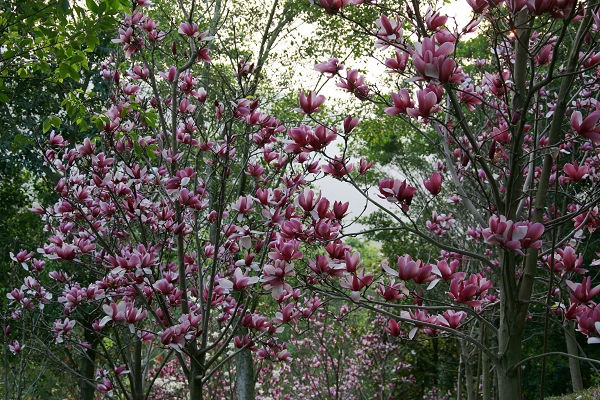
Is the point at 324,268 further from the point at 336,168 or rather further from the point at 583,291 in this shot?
the point at 583,291

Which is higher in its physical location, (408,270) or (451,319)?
(408,270)

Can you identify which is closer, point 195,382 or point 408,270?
point 408,270

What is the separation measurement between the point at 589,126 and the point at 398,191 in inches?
25.6

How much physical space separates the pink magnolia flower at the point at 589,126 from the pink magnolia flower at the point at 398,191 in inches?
22.4

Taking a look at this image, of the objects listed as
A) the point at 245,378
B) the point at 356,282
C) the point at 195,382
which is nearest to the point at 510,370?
the point at 356,282

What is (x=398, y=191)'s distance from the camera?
1.85 m

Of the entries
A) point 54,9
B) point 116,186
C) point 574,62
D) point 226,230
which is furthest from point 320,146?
point 54,9

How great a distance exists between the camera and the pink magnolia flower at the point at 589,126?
1.65 meters

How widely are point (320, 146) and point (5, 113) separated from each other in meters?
8.31

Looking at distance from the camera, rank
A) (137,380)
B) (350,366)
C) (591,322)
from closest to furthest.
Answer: (591,322) < (137,380) < (350,366)

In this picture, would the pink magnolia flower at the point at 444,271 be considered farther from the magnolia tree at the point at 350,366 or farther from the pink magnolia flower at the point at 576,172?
the magnolia tree at the point at 350,366

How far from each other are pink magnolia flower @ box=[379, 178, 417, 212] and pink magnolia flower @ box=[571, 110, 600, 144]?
1.87ft

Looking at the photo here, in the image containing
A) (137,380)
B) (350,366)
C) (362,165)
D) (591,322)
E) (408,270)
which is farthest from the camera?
(350,366)

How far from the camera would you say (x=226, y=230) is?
314cm
